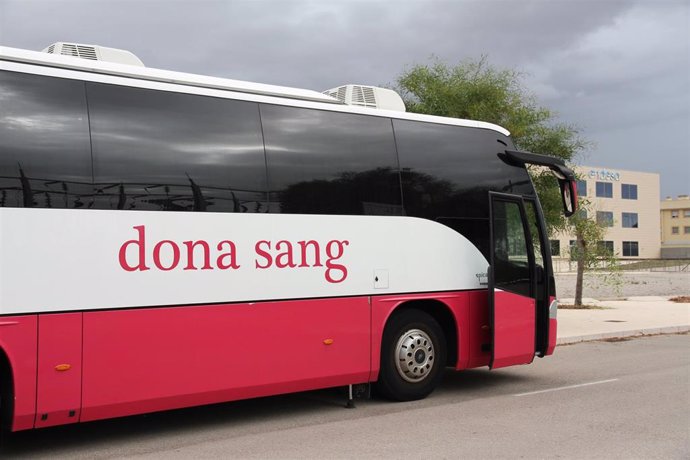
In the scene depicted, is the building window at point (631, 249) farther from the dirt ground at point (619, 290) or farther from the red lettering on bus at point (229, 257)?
the red lettering on bus at point (229, 257)

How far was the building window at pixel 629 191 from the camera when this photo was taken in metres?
95.2

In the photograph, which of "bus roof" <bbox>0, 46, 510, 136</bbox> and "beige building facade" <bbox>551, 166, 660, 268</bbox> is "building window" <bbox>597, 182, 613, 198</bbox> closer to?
"beige building facade" <bbox>551, 166, 660, 268</bbox>

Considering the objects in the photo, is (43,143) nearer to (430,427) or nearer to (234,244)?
(234,244)

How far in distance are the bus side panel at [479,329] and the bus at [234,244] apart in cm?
3

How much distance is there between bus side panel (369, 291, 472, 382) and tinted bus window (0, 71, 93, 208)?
3446 millimetres

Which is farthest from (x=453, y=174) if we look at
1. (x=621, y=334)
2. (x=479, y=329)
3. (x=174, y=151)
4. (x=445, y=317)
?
(x=621, y=334)

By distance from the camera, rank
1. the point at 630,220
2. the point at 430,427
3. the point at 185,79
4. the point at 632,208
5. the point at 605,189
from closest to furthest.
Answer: the point at 185,79, the point at 430,427, the point at 605,189, the point at 632,208, the point at 630,220

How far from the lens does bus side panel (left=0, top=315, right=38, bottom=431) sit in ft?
19.5

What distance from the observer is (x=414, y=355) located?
8.77 m

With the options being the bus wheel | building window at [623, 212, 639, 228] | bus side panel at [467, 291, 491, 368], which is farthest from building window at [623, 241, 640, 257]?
the bus wheel

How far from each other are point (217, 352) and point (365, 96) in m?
3.70

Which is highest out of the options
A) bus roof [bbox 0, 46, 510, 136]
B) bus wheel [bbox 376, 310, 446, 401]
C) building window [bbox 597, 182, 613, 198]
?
building window [bbox 597, 182, 613, 198]

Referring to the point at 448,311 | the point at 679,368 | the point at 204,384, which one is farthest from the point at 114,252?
the point at 679,368

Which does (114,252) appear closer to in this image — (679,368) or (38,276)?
(38,276)
